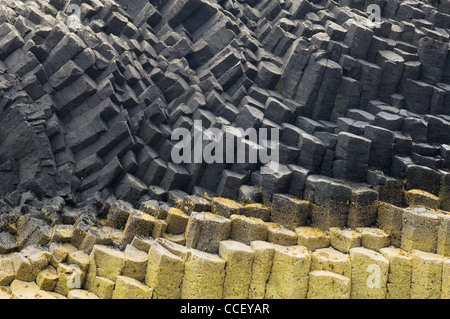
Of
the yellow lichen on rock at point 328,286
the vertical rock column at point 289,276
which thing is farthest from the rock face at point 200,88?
the yellow lichen on rock at point 328,286

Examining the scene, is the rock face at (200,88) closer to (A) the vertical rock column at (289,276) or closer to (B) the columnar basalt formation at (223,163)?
(B) the columnar basalt formation at (223,163)

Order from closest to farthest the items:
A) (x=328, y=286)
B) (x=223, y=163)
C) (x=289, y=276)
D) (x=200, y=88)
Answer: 1. (x=328, y=286)
2. (x=289, y=276)
3. (x=223, y=163)
4. (x=200, y=88)

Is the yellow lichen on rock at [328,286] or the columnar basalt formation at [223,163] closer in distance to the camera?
the yellow lichen on rock at [328,286]

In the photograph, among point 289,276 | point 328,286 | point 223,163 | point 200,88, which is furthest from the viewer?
point 200,88

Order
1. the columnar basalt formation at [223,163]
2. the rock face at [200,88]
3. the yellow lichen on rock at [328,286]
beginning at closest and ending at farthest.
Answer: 1. the yellow lichen on rock at [328,286]
2. the columnar basalt formation at [223,163]
3. the rock face at [200,88]

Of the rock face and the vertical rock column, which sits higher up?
the rock face

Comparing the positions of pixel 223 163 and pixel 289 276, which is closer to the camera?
pixel 289 276

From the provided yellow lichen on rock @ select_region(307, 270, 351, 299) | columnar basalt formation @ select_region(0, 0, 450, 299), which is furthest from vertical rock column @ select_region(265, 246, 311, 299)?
yellow lichen on rock @ select_region(307, 270, 351, 299)

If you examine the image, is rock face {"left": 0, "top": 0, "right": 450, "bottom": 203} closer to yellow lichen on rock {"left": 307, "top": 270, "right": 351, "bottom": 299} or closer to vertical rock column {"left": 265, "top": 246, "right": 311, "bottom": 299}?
vertical rock column {"left": 265, "top": 246, "right": 311, "bottom": 299}

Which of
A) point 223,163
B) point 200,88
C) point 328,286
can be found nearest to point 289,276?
point 328,286

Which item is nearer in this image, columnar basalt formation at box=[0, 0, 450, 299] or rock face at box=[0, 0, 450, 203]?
columnar basalt formation at box=[0, 0, 450, 299]

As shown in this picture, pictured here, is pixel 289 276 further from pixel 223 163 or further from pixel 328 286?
pixel 223 163

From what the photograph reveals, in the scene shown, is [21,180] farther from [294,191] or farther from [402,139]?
[402,139]

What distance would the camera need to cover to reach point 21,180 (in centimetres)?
1377
